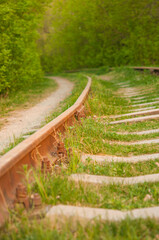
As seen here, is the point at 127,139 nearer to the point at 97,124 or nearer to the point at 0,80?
the point at 97,124

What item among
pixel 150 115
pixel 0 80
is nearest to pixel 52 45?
pixel 0 80

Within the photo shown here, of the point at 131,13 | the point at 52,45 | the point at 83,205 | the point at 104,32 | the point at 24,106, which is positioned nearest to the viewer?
the point at 83,205

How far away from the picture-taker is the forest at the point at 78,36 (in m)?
11.8

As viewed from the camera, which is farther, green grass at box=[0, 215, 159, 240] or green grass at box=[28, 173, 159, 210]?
green grass at box=[28, 173, 159, 210]

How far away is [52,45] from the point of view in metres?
43.7

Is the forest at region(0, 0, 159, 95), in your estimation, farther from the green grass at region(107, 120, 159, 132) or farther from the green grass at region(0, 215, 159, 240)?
the green grass at region(0, 215, 159, 240)

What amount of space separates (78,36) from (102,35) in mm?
6836

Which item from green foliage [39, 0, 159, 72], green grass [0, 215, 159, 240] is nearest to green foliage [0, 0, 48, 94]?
green grass [0, 215, 159, 240]

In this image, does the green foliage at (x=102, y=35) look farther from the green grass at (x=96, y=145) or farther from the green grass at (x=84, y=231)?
the green grass at (x=84, y=231)

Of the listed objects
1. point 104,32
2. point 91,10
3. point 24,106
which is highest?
point 91,10

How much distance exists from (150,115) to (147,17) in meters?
19.3

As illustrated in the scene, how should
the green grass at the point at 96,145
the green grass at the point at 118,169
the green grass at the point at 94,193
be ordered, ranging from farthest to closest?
the green grass at the point at 96,145 → the green grass at the point at 118,169 → the green grass at the point at 94,193

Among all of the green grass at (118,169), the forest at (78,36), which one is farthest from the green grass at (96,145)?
the forest at (78,36)

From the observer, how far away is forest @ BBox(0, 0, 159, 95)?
11.8 meters
